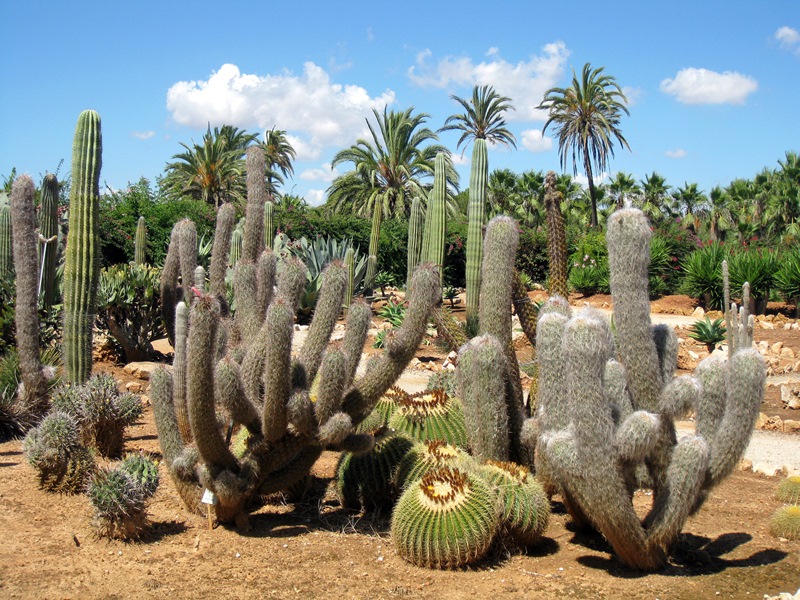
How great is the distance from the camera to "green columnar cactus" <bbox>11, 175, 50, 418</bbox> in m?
7.50

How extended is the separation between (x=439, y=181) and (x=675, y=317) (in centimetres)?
834

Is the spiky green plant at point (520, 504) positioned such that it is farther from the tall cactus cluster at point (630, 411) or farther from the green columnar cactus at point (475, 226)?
the green columnar cactus at point (475, 226)

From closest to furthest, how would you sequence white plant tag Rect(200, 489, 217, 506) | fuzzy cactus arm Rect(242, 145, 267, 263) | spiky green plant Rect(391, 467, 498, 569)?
spiky green plant Rect(391, 467, 498, 569) < white plant tag Rect(200, 489, 217, 506) < fuzzy cactus arm Rect(242, 145, 267, 263)

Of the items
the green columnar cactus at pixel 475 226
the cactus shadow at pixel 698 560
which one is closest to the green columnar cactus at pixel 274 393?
the cactus shadow at pixel 698 560

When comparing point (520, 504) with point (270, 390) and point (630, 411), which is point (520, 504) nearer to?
point (630, 411)

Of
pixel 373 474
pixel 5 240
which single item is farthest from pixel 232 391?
pixel 5 240

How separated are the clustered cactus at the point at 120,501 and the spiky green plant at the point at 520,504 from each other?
2.12 meters

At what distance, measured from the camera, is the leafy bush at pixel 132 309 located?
10930mm

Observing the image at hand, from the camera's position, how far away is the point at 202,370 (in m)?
4.68

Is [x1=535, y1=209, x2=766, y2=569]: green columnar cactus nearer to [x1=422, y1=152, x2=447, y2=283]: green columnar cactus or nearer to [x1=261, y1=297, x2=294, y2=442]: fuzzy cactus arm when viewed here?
[x1=261, y1=297, x2=294, y2=442]: fuzzy cactus arm

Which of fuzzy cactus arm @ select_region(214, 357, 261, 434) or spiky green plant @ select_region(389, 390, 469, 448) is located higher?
fuzzy cactus arm @ select_region(214, 357, 261, 434)

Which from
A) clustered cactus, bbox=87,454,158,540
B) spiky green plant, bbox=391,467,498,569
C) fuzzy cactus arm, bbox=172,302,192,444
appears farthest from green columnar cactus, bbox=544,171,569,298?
clustered cactus, bbox=87,454,158,540

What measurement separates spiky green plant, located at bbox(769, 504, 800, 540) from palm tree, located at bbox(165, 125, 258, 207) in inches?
1369

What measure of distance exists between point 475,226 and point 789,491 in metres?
8.61
